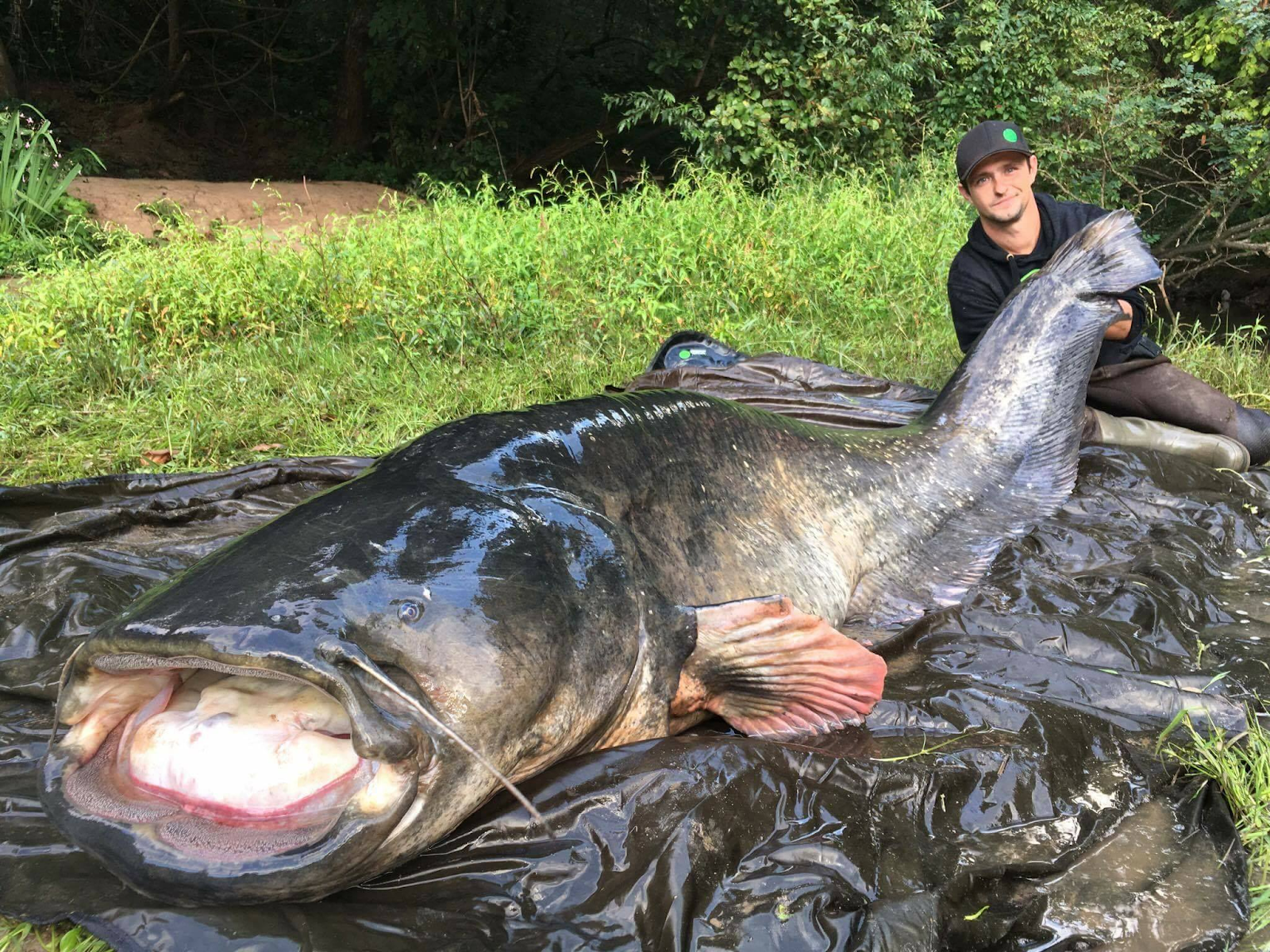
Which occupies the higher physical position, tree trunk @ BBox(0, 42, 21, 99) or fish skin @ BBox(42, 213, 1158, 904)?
tree trunk @ BBox(0, 42, 21, 99)

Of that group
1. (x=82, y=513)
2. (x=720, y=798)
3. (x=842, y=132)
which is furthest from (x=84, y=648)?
(x=842, y=132)

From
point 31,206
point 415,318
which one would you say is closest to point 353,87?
point 31,206

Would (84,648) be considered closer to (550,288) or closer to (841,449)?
(841,449)

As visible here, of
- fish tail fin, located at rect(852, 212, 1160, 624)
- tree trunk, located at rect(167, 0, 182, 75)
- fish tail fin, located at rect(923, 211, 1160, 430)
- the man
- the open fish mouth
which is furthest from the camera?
tree trunk, located at rect(167, 0, 182, 75)

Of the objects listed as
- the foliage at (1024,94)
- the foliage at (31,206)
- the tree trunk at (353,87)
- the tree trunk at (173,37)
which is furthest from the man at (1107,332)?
the tree trunk at (173,37)

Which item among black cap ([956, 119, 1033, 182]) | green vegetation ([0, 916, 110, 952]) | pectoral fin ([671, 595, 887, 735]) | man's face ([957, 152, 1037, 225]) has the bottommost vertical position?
green vegetation ([0, 916, 110, 952])

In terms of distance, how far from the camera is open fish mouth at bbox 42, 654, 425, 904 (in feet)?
4.33

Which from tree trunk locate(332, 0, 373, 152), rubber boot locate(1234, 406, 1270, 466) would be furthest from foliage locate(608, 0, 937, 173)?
rubber boot locate(1234, 406, 1270, 466)

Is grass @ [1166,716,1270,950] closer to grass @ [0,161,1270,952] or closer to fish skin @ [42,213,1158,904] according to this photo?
fish skin @ [42,213,1158,904]

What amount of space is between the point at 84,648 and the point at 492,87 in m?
13.1

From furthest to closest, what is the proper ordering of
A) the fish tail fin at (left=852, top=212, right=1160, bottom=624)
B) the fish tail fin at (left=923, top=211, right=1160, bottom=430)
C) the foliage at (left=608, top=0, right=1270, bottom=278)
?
the foliage at (left=608, top=0, right=1270, bottom=278) < the fish tail fin at (left=923, top=211, right=1160, bottom=430) < the fish tail fin at (left=852, top=212, right=1160, bottom=624)

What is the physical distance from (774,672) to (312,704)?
926 millimetres

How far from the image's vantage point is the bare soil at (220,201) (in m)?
8.30

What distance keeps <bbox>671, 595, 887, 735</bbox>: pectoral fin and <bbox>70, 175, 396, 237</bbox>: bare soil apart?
6798mm
